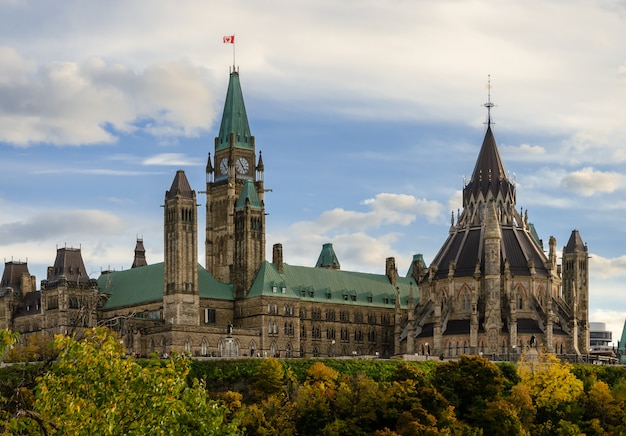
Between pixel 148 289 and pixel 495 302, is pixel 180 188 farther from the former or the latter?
pixel 495 302

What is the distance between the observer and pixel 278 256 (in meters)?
197

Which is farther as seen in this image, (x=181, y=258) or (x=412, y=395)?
(x=181, y=258)

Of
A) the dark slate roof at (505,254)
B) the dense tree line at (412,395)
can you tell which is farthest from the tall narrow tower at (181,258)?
the dark slate roof at (505,254)

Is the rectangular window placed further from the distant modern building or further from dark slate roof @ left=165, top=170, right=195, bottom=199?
the distant modern building

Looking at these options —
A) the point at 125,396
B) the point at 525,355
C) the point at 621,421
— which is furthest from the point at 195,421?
the point at 525,355

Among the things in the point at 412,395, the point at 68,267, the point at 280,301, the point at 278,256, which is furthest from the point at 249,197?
the point at 412,395

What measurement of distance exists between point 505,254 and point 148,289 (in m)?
53.2

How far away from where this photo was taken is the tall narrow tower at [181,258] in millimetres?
182125

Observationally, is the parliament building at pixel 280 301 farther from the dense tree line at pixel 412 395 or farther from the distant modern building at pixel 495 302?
the dense tree line at pixel 412 395

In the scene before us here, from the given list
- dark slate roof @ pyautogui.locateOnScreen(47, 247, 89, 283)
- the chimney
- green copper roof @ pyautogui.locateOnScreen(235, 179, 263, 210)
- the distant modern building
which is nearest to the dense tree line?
the distant modern building

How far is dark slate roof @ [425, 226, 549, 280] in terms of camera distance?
192 m

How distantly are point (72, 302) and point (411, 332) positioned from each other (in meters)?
50.7

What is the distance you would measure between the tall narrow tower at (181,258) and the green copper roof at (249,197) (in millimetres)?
10422

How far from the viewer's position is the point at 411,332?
192250 mm
